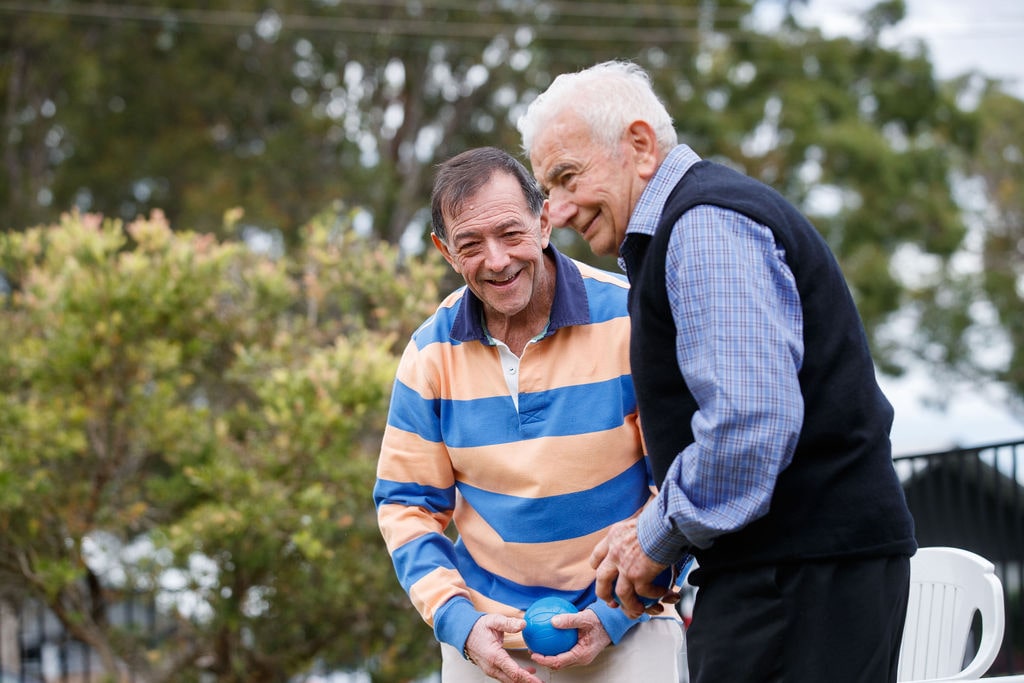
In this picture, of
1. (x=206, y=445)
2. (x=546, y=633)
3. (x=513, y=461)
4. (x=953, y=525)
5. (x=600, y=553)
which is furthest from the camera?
(x=953, y=525)

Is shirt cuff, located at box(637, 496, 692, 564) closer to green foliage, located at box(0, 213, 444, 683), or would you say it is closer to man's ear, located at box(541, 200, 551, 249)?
man's ear, located at box(541, 200, 551, 249)

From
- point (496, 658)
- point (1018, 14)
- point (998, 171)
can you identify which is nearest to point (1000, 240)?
point (998, 171)

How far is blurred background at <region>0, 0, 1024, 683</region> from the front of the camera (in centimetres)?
476

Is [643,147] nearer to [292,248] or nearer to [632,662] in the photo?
[632,662]

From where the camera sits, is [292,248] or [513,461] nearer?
[513,461]

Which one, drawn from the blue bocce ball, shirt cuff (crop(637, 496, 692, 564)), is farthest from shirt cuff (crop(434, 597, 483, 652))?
shirt cuff (crop(637, 496, 692, 564))

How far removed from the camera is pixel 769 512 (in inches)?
70.7

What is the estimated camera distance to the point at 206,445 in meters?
4.96

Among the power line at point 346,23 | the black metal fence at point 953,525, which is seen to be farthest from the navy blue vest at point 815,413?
the power line at point 346,23

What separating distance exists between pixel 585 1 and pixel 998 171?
1369 cm

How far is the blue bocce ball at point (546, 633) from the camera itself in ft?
7.34

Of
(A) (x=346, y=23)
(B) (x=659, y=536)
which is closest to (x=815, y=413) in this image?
(B) (x=659, y=536)

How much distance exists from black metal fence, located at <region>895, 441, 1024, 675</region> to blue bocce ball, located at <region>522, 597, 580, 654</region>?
8.58 ft

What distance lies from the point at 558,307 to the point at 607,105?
22.3 inches
